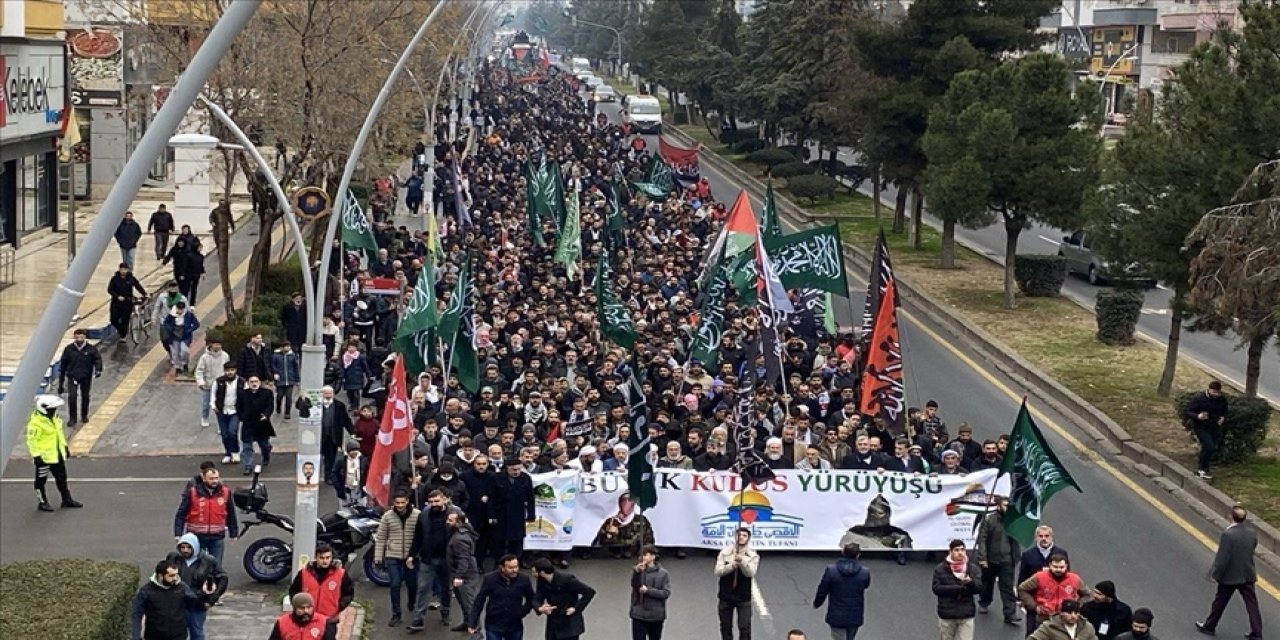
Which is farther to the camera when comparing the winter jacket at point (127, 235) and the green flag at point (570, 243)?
the winter jacket at point (127, 235)

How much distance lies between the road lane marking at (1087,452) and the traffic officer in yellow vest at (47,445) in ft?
42.0

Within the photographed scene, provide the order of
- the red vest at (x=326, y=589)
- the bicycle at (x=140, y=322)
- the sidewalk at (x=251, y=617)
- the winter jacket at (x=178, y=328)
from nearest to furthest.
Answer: the red vest at (x=326, y=589) → the sidewalk at (x=251, y=617) → the winter jacket at (x=178, y=328) → the bicycle at (x=140, y=322)

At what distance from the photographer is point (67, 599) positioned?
43.8 feet

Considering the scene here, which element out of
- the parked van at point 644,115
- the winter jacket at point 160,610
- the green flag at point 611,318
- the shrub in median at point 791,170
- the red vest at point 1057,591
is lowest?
the winter jacket at point 160,610

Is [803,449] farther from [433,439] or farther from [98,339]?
[98,339]

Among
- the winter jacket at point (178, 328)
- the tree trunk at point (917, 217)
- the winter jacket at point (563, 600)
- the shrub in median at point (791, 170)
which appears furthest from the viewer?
the shrub in median at point (791, 170)

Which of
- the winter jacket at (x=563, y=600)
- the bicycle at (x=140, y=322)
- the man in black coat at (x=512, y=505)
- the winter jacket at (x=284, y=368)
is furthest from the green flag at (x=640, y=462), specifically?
the bicycle at (x=140, y=322)

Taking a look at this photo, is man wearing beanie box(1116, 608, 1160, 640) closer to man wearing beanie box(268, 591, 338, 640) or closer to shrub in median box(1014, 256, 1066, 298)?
man wearing beanie box(268, 591, 338, 640)

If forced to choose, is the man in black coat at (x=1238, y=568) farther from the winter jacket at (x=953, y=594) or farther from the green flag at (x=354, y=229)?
the green flag at (x=354, y=229)

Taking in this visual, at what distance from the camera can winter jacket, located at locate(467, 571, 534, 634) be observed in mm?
14086

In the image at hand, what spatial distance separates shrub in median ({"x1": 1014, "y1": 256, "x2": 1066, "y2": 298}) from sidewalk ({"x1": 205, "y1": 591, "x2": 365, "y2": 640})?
79.9ft

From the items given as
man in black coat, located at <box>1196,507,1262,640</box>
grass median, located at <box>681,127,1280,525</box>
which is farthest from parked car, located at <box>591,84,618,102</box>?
man in black coat, located at <box>1196,507,1262,640</box>

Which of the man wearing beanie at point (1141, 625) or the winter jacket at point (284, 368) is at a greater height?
the man wearing beanie at point (1141, 625)

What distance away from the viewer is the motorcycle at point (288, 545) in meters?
16.8
